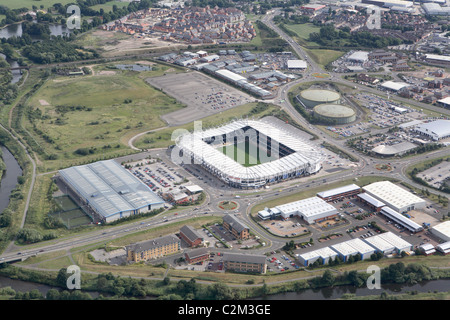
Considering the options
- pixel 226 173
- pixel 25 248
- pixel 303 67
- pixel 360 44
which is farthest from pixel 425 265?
pixel 360 44

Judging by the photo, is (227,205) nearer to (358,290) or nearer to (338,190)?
(338,190)

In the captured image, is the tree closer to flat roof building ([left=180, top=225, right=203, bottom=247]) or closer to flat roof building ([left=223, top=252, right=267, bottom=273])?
flat roof building ([left=180, top=225, right=203, bottom=247])

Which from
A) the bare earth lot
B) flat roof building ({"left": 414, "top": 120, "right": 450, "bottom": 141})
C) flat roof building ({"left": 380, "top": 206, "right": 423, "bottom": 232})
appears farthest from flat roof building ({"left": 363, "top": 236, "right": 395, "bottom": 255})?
the bare earth lot

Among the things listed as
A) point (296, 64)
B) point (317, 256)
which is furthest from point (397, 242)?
point (296, 64)

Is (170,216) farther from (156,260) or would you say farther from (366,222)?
(366,222)

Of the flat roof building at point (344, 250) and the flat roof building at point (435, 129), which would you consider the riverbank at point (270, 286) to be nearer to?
the flat roof building at point (344, 250)
